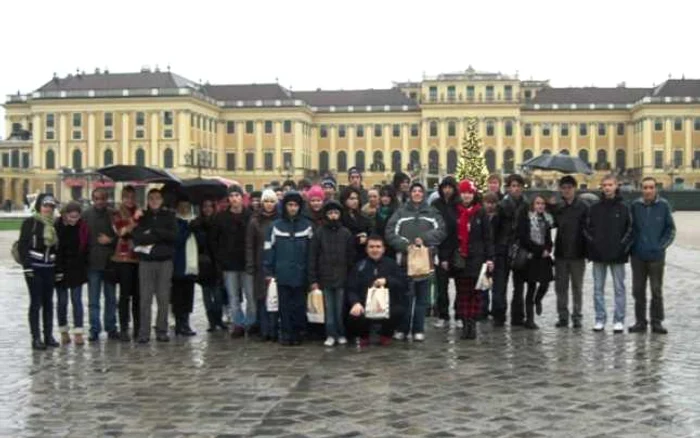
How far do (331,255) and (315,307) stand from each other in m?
0.61

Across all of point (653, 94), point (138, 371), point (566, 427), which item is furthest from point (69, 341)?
point (653, 94)

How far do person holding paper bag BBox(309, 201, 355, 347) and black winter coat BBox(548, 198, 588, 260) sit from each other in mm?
2878

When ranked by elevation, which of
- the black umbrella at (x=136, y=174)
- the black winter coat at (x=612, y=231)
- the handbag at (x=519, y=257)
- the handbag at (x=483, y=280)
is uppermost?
the black umbrella at (x=136, y=174)

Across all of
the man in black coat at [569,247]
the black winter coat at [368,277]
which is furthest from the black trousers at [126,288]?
the man in black coat at [569,247]

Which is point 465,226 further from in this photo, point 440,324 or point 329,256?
point 329,256

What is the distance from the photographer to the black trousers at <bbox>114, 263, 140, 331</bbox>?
1075 centimetres

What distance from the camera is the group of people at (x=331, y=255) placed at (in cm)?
1035

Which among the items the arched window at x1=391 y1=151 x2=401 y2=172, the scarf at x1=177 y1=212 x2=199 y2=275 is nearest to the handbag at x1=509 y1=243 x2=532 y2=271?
the scarf at x1=177 y1=212 x2=199 y2=275

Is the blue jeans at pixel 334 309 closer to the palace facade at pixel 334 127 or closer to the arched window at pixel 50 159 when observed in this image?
the palace facade at pixel 334 127

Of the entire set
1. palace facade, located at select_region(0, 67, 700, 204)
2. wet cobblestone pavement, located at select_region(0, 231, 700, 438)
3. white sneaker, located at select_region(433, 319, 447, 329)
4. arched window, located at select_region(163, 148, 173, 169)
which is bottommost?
wet cobblestone pavement, located at select_region(0, 231, 700, 438)

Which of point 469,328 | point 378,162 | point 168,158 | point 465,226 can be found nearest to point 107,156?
point 168,158

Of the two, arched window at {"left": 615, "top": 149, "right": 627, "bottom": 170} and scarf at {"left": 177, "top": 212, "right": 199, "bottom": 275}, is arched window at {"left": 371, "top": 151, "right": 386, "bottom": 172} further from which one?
scarf at {"left": 177, "top": 212, "right": 199, "bottom": 275}

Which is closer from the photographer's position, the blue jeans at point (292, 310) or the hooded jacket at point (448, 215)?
the blue jeans at point (292, 310)

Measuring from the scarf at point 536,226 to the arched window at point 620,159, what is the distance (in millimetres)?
91232
